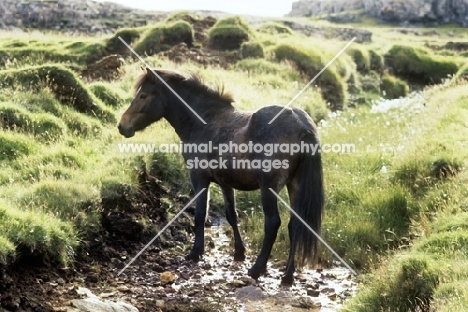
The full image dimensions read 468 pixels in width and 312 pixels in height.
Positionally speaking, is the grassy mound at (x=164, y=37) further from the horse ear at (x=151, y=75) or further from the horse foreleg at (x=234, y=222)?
the horse foreleg at (x=234, y=222)

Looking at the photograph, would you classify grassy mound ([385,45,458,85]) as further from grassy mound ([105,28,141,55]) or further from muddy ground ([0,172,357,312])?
muddy ground ([0,172,357,312])

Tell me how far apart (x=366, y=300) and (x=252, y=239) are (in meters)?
3.39

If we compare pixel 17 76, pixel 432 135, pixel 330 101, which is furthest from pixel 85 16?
pixel 432 135

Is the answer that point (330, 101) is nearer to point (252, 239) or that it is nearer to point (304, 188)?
point (252, 239)

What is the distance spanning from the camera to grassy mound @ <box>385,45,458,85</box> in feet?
105

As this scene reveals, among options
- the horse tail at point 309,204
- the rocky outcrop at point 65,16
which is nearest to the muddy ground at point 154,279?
the horse tail at point 309,204

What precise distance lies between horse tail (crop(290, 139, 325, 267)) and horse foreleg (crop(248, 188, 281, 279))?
11.5 inches

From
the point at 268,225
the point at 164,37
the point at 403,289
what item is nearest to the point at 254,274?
the point at 268,225

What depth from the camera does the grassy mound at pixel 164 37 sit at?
2550 cm

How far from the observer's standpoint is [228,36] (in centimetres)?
2756

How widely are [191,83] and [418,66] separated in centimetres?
2589

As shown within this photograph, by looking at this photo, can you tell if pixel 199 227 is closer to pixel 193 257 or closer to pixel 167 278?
pixel 193 257

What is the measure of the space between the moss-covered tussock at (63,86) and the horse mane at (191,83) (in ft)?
16.8

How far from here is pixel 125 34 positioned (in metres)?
27.5
